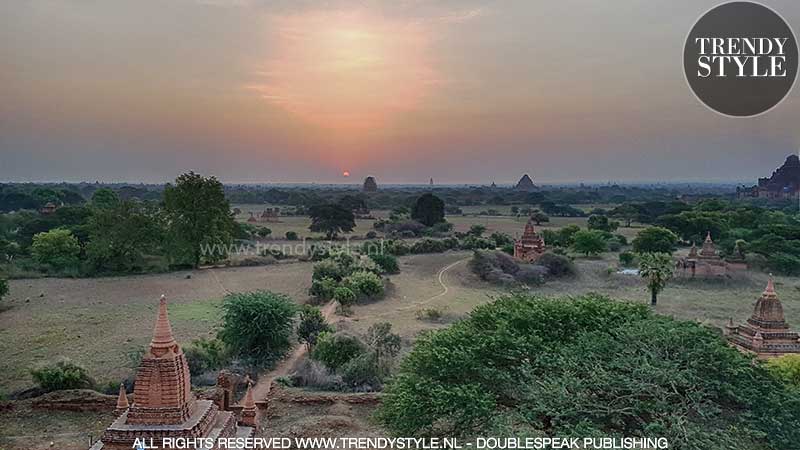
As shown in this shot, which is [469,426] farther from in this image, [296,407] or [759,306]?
[759,306]

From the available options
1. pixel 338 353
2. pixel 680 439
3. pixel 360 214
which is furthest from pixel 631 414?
pixel 360 214

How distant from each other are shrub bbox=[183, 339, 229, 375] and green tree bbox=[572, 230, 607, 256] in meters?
30.7

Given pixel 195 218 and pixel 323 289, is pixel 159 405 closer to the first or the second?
pixel 323 289

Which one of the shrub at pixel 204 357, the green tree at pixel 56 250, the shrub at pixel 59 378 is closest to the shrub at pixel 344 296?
the shrub at pixel 204 357

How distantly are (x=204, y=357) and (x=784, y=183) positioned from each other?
117603 mm

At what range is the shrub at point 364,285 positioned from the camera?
2617cm

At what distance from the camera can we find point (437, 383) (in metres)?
9.30

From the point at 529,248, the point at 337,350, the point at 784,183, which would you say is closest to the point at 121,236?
the point at 337,350

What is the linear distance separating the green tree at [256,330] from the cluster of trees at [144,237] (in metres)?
18.4

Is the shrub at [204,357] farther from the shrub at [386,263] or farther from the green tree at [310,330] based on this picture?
the shrub at [386,263]

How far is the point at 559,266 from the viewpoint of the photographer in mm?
33438

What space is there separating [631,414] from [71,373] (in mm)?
13453

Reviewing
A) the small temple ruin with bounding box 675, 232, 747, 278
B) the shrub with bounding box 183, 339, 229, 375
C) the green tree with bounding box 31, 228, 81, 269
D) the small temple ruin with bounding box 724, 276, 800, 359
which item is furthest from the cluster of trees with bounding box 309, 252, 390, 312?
the small temple ruin with bounding box 675, 232, 747, 278

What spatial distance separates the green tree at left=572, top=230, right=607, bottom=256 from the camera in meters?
40.2
